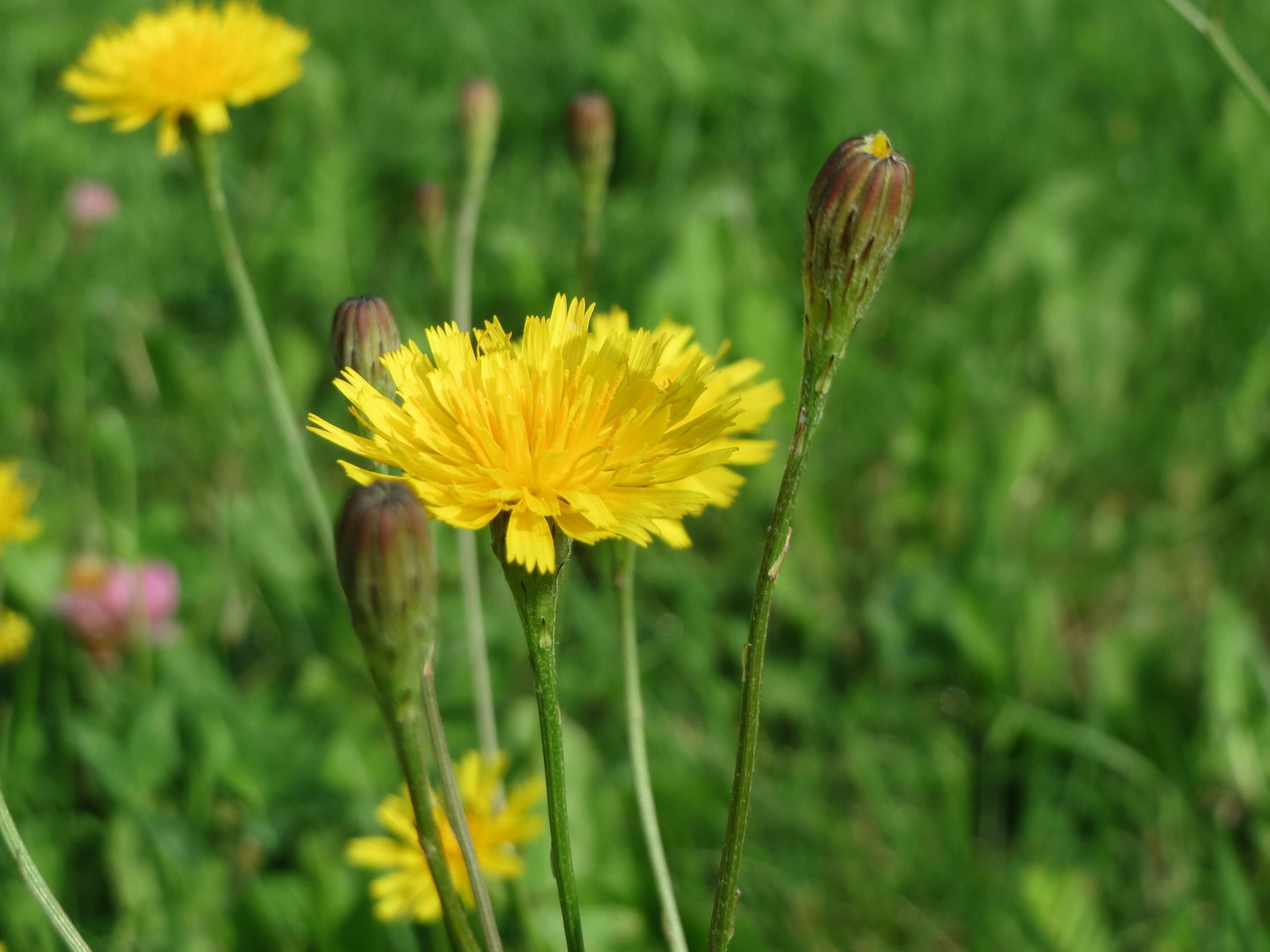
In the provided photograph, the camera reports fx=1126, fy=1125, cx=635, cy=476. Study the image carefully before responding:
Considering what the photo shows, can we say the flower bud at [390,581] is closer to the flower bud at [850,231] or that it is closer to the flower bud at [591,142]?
the flower bud at [850,231]

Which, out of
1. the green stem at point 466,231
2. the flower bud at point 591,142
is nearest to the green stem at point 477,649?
the green stem at point 466,231

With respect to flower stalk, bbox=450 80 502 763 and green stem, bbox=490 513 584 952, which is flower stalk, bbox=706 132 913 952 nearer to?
green stem, bbox=490 513 584 952

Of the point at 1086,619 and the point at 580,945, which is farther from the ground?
the point at 1086,619

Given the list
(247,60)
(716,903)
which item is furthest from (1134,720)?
(247,60)

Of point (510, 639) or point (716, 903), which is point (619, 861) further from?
point (716, 903)

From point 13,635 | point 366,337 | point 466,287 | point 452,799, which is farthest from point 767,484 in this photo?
point 452,799

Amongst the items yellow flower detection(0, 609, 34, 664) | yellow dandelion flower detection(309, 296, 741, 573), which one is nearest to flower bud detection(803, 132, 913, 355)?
yellow dandelion flower detection(309, 296, 741, 573)
